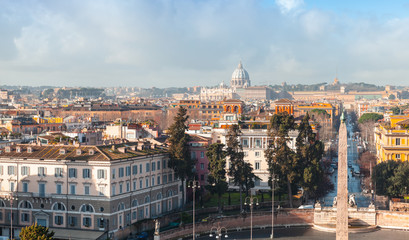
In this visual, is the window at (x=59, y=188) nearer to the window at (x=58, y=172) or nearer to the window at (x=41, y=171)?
the window at (x=58, y=172)

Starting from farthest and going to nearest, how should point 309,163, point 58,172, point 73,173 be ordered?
point 309,163
point 58,172
point 73,173

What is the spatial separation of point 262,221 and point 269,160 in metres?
7.81

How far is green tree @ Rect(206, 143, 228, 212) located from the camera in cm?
6084

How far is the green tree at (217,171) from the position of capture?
200ft

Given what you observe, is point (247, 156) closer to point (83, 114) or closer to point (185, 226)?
point (185, 226)

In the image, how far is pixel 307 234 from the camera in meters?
56.7

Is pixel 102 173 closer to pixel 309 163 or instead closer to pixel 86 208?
pixel 86 208

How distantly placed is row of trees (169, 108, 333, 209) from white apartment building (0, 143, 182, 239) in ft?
18.3

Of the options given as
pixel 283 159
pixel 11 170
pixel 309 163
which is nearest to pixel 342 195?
pixel 283 159

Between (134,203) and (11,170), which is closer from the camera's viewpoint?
(11,170)

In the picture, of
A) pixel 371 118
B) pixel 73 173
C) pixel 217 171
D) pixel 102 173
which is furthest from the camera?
pixel 371 118

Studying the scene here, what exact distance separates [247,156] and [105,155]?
2569 centimetres

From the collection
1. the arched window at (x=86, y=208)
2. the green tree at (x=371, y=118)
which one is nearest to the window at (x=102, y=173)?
the arched window at (x=86, y=208)

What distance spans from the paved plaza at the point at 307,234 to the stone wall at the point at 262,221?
2.39 feet
